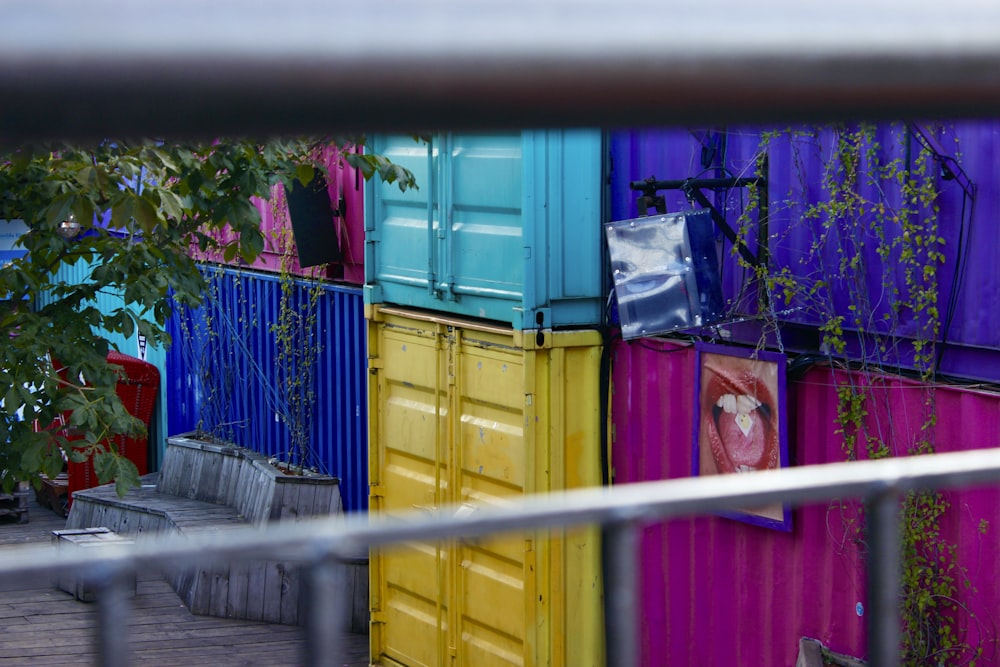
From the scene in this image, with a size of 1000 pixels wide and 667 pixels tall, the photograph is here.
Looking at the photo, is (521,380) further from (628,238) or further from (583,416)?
(628,238)

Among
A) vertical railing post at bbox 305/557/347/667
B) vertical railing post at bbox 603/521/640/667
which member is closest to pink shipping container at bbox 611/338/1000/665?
vertical railing post at bbox 603/521/640/667

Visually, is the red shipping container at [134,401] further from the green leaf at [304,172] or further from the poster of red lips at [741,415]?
the poster of red lips at [741,415]

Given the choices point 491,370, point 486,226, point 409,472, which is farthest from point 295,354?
point 486,226

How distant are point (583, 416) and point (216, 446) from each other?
621 cm

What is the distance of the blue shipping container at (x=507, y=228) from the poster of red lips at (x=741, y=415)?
1041 millimetres

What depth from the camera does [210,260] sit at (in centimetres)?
1330

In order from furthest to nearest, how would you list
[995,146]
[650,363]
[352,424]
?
[352,424]
[650,363]
[995,146]

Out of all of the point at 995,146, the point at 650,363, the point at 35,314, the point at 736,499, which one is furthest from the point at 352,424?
the point at 736,499

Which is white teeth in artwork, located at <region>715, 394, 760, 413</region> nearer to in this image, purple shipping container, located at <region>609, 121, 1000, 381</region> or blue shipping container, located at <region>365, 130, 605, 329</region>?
purple shipping container, located at <region>609, 121, 1000, 381</region>

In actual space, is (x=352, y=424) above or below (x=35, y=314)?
below

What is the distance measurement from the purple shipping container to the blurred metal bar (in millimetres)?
3957

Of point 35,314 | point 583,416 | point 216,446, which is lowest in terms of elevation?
point 216,446

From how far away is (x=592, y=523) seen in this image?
2.85ft

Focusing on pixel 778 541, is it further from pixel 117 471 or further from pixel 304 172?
pixel 117 471
